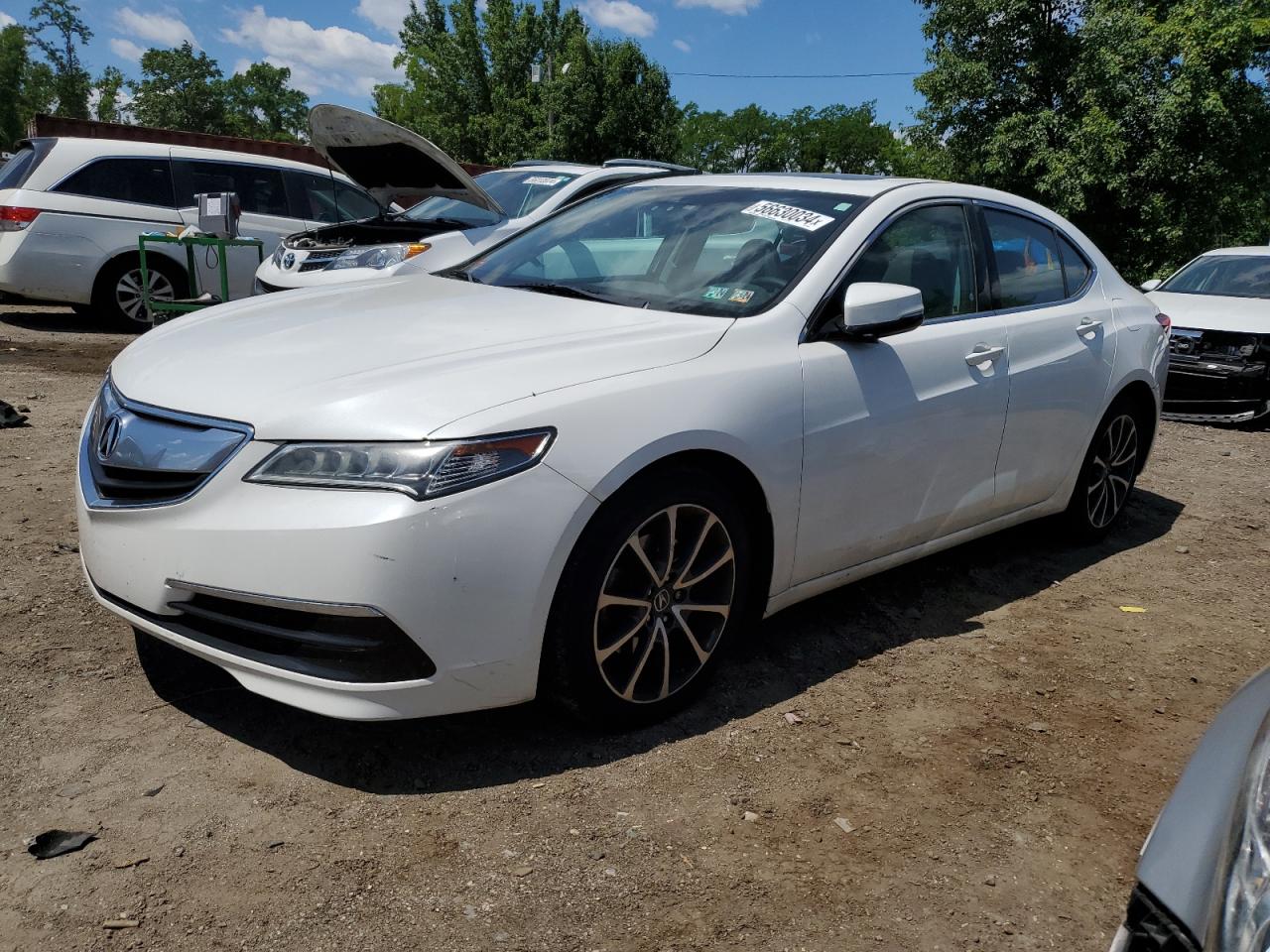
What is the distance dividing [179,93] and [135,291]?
263 ft

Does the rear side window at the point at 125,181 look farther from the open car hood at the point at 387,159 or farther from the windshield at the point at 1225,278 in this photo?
the windshield at the point at 1225,278

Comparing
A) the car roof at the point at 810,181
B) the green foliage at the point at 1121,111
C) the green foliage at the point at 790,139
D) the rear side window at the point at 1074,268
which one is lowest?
the rear side window at the point at 1074,268

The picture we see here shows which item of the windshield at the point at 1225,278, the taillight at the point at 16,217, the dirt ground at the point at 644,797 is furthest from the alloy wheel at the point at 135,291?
the windshield at the point at 1225,278

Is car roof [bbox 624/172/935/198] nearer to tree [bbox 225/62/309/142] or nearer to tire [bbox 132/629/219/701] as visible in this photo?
tire [bbox 132/629/219/701]

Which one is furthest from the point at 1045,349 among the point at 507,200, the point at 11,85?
the point at 11,85

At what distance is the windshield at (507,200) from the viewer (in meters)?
8.23

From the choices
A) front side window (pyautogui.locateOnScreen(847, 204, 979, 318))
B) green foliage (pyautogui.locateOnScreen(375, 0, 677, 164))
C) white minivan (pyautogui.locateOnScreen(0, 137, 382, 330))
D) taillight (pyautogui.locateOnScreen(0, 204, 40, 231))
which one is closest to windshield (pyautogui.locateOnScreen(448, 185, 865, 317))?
front side window (pyautogui.locateOnScreen(847, 204, 979, 318))

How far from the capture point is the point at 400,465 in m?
2.41

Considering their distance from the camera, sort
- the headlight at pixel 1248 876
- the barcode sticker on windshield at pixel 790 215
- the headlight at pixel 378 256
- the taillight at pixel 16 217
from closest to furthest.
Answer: the headlight at pixel 1248 876
the barcode sticker on windshield at pixel 790 215
the headlight at pixel 378 256
the taillight at pixel 16 217

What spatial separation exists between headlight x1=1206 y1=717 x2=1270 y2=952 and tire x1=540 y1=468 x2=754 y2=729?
1515 millimetres

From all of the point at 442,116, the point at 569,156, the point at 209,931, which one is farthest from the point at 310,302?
the point at 442,116

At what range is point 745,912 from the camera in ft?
7.43

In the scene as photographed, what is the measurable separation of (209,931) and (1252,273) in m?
10.3

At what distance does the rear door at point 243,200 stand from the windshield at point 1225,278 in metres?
8.78
